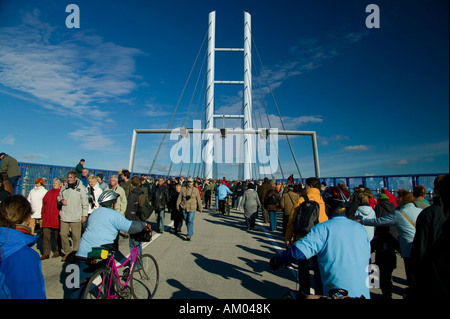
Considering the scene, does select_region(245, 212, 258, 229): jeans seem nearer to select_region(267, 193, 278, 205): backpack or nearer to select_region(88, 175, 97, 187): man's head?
select_region(267, 193, 278, 205): backpack

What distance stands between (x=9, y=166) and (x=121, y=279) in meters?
6.39

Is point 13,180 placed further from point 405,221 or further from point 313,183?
point 405,221

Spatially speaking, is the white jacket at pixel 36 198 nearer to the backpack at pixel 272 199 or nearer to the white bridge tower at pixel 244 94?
the backpack at pixel 272 199

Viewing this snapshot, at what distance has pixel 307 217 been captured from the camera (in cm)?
347

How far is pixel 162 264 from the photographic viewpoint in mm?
5227

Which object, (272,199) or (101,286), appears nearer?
(101,286)

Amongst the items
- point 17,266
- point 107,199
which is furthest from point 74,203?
point 17,266

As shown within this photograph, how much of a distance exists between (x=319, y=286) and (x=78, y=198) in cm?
524

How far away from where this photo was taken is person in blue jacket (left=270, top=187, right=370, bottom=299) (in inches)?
81.0

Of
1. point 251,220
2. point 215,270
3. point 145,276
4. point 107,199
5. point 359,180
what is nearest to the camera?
point 107,199

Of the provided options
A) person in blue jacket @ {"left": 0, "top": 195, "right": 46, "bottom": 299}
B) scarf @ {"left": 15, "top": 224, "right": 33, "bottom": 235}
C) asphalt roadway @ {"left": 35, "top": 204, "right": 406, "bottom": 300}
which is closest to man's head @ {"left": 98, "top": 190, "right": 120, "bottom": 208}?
scarf @ {"left": 15, "top": 224, "right": 33, "bottom": 235}

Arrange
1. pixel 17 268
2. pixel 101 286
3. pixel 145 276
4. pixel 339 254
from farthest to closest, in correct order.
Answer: pixel 145 276, pixel 101 286, pixel 339 254, pixel 17 268
